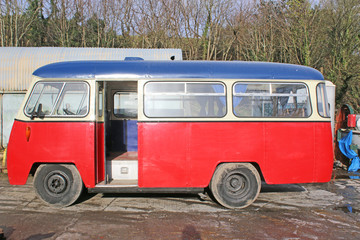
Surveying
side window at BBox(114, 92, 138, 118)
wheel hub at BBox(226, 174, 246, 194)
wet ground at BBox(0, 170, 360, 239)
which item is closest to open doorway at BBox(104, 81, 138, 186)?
side window at BBox(114, 92, 138, 118)

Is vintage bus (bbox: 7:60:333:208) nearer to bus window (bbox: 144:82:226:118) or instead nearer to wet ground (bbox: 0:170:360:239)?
bus window (bbox: 144:82:226:118)

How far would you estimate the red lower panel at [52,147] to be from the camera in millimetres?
5609

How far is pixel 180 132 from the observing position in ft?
18.7

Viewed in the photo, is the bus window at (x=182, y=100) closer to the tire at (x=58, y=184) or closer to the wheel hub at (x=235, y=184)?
the wheel hub at (x=235, y=184)

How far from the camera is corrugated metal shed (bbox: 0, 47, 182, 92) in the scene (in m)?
12.1

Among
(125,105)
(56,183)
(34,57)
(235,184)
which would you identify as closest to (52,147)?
(56,183)

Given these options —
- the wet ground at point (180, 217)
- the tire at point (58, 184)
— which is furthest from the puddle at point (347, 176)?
the tire at point (58, 184)

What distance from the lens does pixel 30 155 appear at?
5609 mm

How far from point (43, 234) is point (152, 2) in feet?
73.9

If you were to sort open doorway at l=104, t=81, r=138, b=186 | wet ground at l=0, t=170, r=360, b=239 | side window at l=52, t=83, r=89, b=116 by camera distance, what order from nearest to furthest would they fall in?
wet ground at l=0, t=170, r=360, b=239 → side window at l=52, t=83, r=89, b=116 → open doorway at l=104, t=81, r=138, b=186

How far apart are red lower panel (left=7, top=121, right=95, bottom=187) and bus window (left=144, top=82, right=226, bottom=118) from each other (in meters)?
1.36

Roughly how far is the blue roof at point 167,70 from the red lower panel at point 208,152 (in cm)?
101

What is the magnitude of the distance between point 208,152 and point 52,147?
3190 mm

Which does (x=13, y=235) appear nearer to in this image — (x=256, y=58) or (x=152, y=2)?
A: (x=256, y=58)
